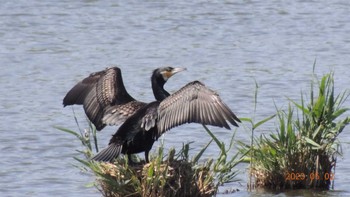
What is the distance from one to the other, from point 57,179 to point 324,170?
8.26 feet

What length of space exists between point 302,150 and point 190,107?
1138 millimetres

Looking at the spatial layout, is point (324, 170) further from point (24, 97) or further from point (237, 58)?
point (237, 58)

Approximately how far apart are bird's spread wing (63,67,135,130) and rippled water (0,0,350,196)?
0.55 metres

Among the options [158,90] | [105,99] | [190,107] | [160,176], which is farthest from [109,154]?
[105,99]

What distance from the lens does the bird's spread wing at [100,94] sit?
8578 mm

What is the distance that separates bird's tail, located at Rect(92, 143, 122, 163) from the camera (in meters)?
7.71

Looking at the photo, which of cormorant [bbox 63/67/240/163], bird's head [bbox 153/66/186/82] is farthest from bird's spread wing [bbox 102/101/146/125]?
bird's head [bbox 153/66/186/82]

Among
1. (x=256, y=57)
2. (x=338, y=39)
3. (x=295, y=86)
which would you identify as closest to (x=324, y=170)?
(x=295, y=86)

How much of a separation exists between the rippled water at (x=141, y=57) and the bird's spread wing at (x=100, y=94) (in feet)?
1.79

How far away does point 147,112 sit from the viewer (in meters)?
7.98

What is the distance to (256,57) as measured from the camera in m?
15.8

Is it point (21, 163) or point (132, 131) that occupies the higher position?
point (132, 131)

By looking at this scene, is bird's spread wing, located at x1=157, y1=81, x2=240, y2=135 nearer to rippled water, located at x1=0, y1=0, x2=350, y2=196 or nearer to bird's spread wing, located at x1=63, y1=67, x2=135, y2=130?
bird's spread wing, located at x1=63, y1=67, x2=135, y2=130
